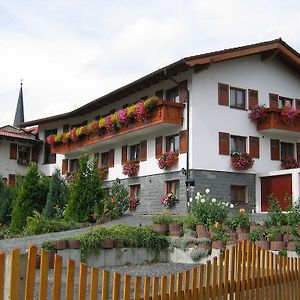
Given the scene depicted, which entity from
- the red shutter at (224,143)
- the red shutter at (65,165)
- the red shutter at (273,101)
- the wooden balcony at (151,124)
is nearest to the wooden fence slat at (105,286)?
the wooden balcony at (151,124)

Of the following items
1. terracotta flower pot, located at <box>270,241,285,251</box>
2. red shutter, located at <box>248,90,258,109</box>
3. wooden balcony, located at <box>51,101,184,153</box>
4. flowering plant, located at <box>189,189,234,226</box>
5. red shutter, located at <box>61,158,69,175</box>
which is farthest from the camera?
red shutter, located at <box>61,158,69,175</box>

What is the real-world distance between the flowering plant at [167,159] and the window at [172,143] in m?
0.42

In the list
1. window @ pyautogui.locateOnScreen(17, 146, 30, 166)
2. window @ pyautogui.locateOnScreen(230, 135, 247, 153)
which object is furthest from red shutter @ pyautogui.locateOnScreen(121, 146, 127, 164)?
window @ pyautogui.locateOnScreen(17, 146, 30, 166)

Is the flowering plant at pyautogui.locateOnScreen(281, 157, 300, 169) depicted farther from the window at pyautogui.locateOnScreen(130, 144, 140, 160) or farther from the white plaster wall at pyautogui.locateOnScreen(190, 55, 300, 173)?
the window at pyautogui.locateOnScreen(130, 144, 140, 160)

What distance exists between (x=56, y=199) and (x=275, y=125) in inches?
457

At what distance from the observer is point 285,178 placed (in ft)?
82.5

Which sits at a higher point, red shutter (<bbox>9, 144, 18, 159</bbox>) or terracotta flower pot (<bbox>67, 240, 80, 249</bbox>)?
red shutter (<bbox>9, 144, 18, 159</bbox>)

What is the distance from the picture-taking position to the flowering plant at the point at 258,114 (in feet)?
84.8

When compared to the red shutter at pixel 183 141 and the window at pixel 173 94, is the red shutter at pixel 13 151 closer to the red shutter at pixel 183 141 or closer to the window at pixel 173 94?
the window at pixel 173 94

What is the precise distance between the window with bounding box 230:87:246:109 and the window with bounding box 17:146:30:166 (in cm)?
1954

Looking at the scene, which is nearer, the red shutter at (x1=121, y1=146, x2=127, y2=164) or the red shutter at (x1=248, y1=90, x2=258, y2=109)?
the red shutter at (x1=248, y1=90, x2=258, y2=109)

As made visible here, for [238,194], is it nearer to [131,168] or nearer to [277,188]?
[277,188]

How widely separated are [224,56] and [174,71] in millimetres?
2524

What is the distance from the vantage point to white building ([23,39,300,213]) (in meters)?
24.4
